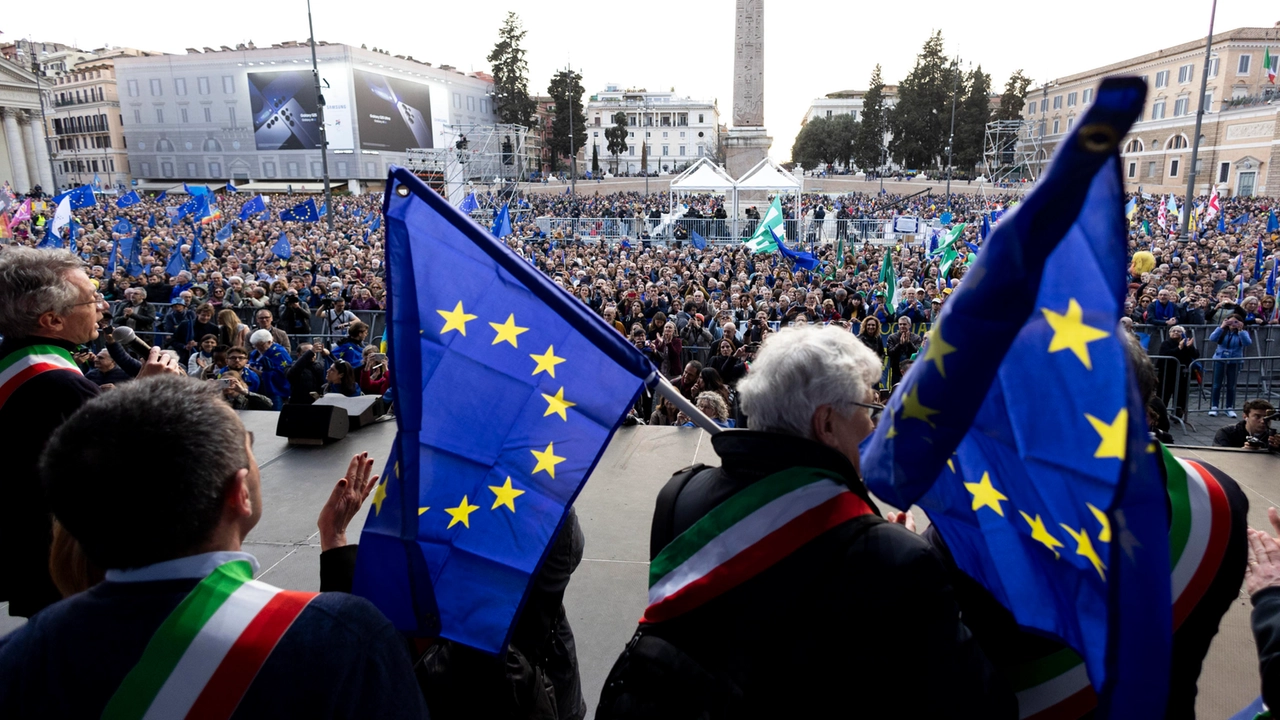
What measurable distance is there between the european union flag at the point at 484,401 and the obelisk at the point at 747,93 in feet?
108

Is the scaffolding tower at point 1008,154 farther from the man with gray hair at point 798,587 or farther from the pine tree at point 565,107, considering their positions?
the man with gray hair at point 798,587

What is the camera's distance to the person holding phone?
8609 millimetres

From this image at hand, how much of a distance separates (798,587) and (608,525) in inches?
111

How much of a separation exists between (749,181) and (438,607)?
24.5m

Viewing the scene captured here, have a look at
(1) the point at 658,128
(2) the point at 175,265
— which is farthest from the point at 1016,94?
(2) the point at 175,265

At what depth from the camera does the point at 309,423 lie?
5414 mm

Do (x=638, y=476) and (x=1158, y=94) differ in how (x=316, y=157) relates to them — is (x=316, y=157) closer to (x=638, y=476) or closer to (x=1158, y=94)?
(x=638, y=476)

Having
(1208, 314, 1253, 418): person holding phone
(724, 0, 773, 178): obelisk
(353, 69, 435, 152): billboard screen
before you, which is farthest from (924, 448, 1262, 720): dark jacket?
(353, 69, 435, 152): billboard screen

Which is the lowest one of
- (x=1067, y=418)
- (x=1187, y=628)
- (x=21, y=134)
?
(x=1187, y=628)

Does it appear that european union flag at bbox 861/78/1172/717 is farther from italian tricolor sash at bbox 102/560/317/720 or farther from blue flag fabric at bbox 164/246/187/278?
blue flag fabric at bbox 164/246/187/278

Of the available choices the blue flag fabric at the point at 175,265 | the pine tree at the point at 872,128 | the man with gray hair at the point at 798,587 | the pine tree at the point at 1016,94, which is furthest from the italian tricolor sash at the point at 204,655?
the pine tree at the point at 1016,94

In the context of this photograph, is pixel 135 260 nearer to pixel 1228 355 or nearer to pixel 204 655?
pixel 204 655

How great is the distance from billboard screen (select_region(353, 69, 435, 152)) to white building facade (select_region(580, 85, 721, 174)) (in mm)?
42782

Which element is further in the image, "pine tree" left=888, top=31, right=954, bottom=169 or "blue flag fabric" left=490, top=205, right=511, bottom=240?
"pine tree" left=888, top=31, right=954, bottom=169
